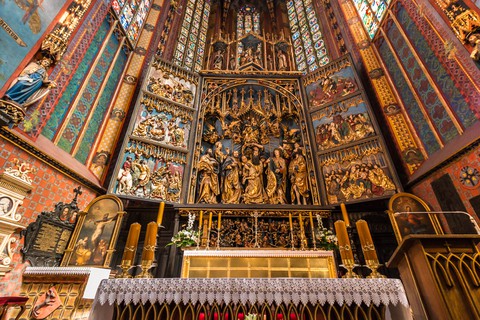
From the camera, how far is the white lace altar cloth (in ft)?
10.1

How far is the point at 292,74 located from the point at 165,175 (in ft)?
20.6

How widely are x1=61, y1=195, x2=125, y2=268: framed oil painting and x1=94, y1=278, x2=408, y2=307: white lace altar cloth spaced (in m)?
2.50

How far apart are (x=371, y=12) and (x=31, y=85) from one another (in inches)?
448

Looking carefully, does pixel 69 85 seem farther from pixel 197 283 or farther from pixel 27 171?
pixel 197 283

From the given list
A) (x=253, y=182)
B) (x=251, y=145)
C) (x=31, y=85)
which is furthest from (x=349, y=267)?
(x=31, y=85)

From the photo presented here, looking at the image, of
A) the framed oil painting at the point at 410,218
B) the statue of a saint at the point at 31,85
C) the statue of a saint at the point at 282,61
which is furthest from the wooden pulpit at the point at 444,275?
the statue of a saint at the point at 282,61

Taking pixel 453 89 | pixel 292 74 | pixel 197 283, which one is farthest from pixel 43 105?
pixel 453 89

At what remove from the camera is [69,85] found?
6.39 meters

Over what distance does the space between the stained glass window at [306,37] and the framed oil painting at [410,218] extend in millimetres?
7543

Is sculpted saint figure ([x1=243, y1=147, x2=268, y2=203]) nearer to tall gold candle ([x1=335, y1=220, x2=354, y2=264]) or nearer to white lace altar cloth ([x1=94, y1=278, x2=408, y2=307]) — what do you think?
tall gold candle ([x1=335, y1=220, x2=354, y2=264])

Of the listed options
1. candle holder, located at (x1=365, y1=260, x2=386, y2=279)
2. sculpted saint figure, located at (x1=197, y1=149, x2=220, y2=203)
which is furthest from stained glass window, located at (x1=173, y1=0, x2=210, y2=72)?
candle holder, located at (x1=365, y1=260, x2=386, y2=279)

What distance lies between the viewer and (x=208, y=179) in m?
7.62

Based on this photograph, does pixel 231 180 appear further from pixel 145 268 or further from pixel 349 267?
pixel 349 267

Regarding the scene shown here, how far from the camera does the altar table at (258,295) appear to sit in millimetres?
3092
